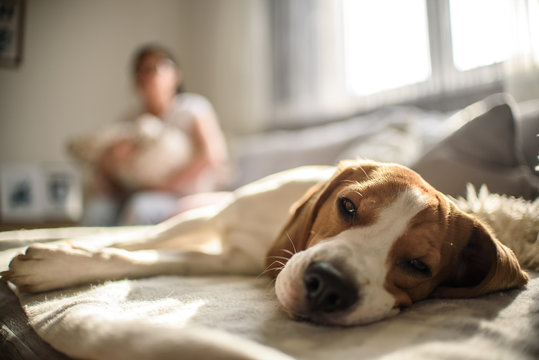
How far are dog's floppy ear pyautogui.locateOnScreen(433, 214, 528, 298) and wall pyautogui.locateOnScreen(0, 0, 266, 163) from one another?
4232 millimetres

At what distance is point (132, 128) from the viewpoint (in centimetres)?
356

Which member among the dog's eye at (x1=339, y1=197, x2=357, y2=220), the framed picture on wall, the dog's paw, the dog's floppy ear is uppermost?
the framed picture on wall

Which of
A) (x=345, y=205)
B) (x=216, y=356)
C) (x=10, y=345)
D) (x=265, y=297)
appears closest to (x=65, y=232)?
(x=10, y=345)

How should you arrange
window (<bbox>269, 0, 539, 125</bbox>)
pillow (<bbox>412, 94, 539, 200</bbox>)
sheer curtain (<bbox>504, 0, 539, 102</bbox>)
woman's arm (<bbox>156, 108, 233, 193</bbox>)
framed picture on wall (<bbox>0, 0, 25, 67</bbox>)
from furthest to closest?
framed picture on wall (<bbox>0, 0, 25, 67</bbox>) → woman's arm (<bbox>156, 108, 233, 193</bbox>) → window (<bbox>269, 0, 539, 125</bbox>) → sheer curtain (<bbox>504, 0, 539, 102</bbox>) → pillow (<bbox>412, 94, 539, 200</bbox>)

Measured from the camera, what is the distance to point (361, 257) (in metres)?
1.01

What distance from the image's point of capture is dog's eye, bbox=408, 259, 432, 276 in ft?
3.61

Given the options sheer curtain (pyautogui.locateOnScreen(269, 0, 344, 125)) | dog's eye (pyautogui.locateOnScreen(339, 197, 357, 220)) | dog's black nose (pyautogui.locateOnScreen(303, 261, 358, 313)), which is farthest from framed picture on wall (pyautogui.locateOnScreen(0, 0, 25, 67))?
dog's black nose (pyautogui.locateOnScreen(303, 261, 358, 313))

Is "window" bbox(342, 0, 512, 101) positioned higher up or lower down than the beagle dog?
higher up

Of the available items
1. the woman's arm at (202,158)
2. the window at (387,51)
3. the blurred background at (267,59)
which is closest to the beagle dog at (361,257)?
the woman's arm at (202,158)

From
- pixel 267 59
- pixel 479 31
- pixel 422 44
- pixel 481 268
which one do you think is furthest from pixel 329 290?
pixel 267 59

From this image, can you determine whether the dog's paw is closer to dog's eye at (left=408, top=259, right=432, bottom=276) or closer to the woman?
dog's eye at (left=408, top=259, right=432, bottom=276)

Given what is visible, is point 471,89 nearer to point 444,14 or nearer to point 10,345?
point 444,14

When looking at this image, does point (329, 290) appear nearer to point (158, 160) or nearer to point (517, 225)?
point (517, 225)

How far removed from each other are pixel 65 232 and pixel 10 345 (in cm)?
117
